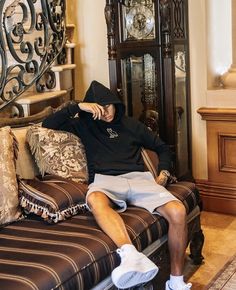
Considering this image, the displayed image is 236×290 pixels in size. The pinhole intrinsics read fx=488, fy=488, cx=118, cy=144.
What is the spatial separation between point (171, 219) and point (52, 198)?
0.63m

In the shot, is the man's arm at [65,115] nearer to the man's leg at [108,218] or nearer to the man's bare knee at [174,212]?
the man's leg at [108,218]

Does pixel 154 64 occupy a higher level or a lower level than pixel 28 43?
lower

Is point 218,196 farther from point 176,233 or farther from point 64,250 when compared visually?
point 64,250

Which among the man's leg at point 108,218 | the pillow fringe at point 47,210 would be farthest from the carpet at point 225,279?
the pillow fringe at point 47,210

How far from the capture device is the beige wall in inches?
147

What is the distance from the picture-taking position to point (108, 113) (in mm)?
2922

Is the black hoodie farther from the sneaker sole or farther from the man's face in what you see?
the sneaker sole

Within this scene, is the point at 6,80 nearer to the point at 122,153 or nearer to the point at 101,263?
the point at 122,153

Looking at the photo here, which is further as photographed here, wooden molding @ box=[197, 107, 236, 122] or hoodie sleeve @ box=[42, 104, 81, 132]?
wooden molding @ box=[197, 107, 236, 122]

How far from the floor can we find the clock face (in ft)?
4.77

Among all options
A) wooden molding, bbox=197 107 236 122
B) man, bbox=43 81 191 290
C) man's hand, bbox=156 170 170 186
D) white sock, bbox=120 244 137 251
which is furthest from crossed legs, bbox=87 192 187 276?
wooden molding, bbox=197 107 236 122

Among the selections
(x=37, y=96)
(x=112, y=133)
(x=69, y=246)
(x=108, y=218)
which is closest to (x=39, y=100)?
(x=37, y=96)

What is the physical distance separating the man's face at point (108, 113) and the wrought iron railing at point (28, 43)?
65cm

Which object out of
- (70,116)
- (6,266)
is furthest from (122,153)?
(6,266)
